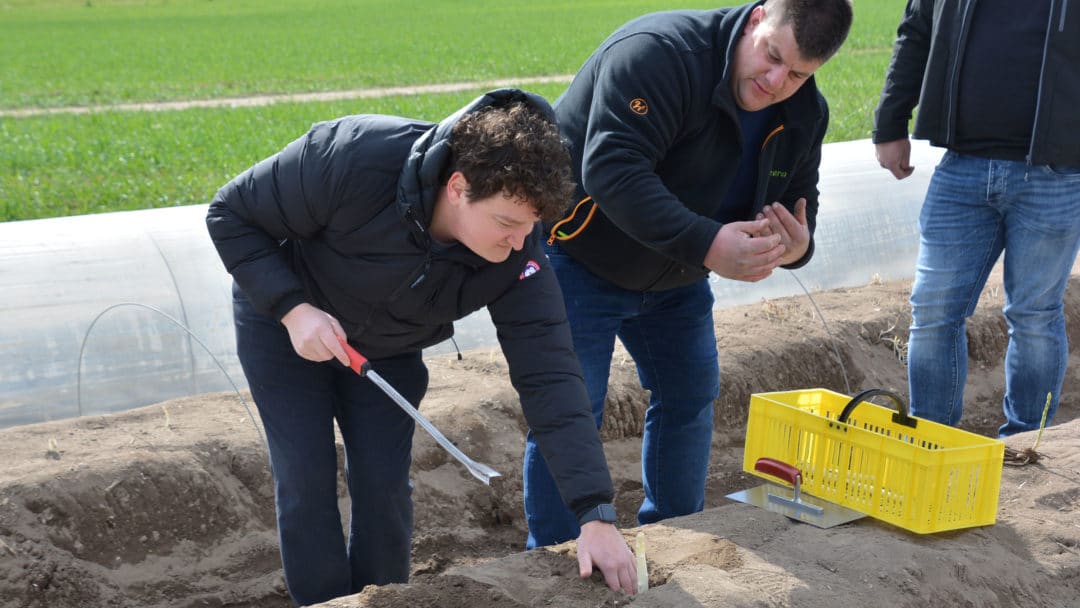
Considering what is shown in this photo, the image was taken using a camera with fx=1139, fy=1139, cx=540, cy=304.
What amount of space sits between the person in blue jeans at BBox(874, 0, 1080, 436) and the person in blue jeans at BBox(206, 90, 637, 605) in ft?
6.17

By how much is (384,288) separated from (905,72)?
2502mm

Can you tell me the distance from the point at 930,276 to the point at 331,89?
1995cm

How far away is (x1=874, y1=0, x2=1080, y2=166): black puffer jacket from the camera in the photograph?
12.5 ft

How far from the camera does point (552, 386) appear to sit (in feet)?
8.89

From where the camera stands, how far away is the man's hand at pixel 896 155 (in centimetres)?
439

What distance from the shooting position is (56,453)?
411 cm

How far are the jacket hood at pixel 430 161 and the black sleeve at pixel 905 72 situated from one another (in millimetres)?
2240

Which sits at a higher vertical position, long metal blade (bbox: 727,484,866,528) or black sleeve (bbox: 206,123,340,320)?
black sleeve (bbox: 206,123,340,320)

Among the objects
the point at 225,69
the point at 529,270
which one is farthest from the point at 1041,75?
the point at 225,69

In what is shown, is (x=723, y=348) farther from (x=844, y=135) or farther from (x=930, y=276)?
(x=844, y=135)

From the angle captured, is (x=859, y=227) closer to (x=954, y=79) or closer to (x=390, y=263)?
(x=954, y=79)

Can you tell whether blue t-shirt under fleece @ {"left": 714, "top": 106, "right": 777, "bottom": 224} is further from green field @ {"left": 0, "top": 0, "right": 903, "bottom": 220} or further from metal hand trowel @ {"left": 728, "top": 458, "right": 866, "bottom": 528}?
green field @ {"left": 0, "top": 0, "right": 903, "bottom": 220}

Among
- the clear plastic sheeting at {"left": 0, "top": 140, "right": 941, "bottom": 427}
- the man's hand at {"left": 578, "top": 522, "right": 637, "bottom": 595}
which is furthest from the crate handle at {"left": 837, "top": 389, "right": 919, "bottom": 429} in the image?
the clear plastic sheeting at {"left": 0, "top": 140, "right": 941, "bottom": 427}

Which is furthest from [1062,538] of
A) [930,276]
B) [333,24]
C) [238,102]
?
[333,24]
